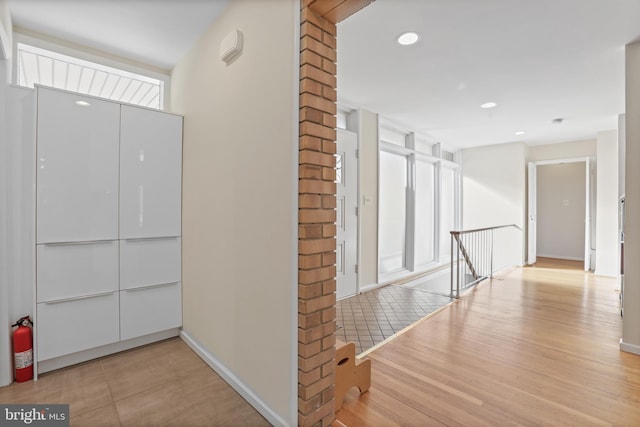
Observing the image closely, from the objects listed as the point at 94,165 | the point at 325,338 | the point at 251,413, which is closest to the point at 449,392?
the point at 325,338

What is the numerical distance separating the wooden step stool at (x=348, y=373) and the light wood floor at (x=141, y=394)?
0.46 metres

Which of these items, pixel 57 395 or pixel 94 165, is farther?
pixel 94 165

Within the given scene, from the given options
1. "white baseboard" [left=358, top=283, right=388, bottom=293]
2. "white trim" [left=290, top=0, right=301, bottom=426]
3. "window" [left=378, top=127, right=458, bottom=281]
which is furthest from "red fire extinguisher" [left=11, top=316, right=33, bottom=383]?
"window" [left=378, top=127, right=458, bottom=281]

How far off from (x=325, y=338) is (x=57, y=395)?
1778 millimetres

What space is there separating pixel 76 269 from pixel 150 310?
64 cm

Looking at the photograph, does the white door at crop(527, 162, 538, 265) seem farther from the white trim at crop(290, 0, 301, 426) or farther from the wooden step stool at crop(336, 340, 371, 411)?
the white trim at crop(290, 0, 301, 426)

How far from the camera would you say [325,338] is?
1.55m

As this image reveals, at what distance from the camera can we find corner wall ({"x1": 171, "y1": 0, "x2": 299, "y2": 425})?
1.52m

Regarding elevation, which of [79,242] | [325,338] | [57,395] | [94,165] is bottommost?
[57,395]

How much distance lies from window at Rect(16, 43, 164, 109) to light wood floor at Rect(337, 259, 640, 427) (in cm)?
329

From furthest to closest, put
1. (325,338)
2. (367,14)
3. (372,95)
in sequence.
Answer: (372,95)
(367,14)
(325,338)

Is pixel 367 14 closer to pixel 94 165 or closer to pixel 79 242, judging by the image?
pixel 94 165

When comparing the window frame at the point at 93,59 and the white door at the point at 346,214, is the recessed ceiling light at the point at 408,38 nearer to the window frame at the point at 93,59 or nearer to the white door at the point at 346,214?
the white door at the point at 346,214

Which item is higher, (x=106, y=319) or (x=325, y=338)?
(x=325, y=338)
